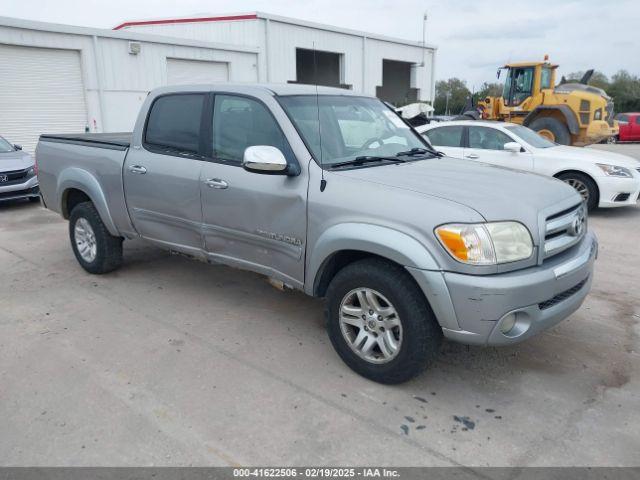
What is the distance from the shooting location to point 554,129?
14242 mm

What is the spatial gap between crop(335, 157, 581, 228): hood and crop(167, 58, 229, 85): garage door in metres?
15.0

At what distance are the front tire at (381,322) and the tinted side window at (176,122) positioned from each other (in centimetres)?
185

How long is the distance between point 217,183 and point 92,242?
216cm

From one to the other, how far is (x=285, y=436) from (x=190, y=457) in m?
0.50

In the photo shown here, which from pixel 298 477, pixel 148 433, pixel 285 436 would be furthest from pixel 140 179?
pixel 298 477

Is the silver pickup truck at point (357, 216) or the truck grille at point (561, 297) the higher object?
the silver pickup truck at point (357, 216)

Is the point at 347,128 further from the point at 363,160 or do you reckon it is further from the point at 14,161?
the point at 14,161

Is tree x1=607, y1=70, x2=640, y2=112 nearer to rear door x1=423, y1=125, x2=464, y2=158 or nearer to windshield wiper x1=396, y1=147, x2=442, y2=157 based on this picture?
rear door x1=423, y1=125, x2=464, y2=158

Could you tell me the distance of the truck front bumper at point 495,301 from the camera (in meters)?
2.81

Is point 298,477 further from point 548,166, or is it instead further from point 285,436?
point 548,166

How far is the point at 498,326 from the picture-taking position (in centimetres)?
286

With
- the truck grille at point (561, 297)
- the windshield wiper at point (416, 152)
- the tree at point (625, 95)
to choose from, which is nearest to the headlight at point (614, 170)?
the windshield wiper at point (416, 152)

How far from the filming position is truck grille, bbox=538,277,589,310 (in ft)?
9.92

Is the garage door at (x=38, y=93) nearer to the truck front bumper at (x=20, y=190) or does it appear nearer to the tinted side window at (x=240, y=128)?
the truck front bumper at (x=20, y=190)
